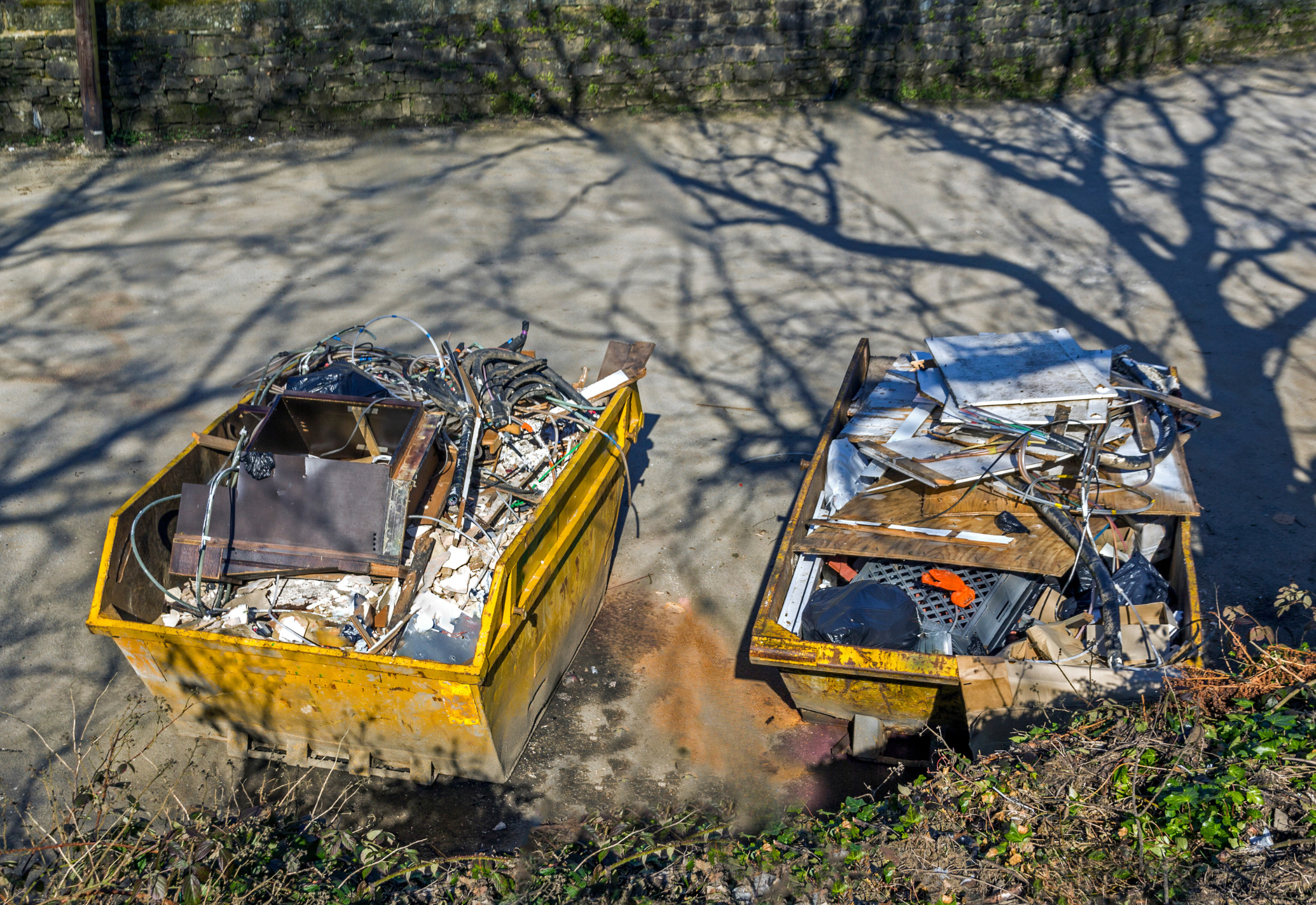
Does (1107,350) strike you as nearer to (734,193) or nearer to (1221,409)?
(1221,409)

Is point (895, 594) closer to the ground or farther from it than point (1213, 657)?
farther from it

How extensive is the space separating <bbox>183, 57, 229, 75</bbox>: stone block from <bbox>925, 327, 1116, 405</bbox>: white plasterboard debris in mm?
9967

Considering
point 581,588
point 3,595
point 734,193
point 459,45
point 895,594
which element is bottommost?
point 3,595

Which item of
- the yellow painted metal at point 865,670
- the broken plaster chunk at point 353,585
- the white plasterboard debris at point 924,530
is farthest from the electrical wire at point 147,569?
the white plasterboard debris at point 924,530

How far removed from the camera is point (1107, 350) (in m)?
5.22

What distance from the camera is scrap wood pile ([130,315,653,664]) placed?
4141mm

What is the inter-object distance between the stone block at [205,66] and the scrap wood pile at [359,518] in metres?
8.23

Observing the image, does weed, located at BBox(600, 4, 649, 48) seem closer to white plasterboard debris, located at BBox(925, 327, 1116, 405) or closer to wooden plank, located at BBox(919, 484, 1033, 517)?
white plasterboard debris, located at BBox(925, 327, 1116, 405)

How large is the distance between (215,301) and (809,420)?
5722 millimetres

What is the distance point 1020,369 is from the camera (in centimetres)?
515

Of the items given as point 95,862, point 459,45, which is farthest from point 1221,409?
point 459,45

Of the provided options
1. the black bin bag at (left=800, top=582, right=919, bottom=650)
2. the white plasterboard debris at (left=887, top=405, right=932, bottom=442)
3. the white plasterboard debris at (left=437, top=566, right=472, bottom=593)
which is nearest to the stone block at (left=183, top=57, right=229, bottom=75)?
the white plasterboard debris at (left=437, top=566, right=472, bottom=593)

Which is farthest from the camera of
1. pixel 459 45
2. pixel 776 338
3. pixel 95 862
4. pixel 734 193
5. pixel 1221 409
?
pixel 459 45

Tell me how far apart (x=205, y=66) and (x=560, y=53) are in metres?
4.43
